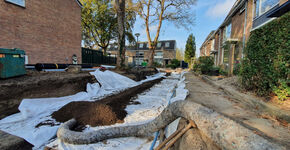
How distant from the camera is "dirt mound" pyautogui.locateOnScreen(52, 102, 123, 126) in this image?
2060 mm

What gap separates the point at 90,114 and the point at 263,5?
981 cm

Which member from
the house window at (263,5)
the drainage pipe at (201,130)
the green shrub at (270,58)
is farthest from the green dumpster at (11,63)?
the house window at (263,5)

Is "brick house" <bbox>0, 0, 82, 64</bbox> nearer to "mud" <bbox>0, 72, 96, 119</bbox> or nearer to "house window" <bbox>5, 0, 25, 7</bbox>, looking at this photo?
"house window" <bbox>5, 0, 25, 7</bbox>

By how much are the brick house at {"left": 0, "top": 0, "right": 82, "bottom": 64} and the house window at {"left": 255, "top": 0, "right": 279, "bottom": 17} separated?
12568 mm

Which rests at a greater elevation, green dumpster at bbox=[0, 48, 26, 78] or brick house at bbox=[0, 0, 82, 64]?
brick house at bbox=[0, 0, 82, 64]

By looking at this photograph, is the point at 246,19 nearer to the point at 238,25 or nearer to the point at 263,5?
the point at 263,5

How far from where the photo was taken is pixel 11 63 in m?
2.81

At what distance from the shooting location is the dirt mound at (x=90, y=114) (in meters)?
2.06

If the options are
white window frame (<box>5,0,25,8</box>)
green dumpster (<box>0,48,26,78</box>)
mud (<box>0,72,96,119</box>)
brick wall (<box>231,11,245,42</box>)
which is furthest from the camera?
brick wall (<box>231,11,245,42</box>)

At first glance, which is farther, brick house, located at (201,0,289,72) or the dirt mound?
brick house, located at (201,0,289,72)

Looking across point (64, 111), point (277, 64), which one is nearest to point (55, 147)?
point (64, 111)

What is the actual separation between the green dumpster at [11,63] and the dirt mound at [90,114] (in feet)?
5.28

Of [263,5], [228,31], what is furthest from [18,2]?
[228,31]

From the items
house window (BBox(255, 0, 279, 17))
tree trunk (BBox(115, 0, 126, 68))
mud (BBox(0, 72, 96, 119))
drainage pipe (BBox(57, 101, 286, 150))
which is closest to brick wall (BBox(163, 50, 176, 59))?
house window (BBox(255, 0, 279, 17))
